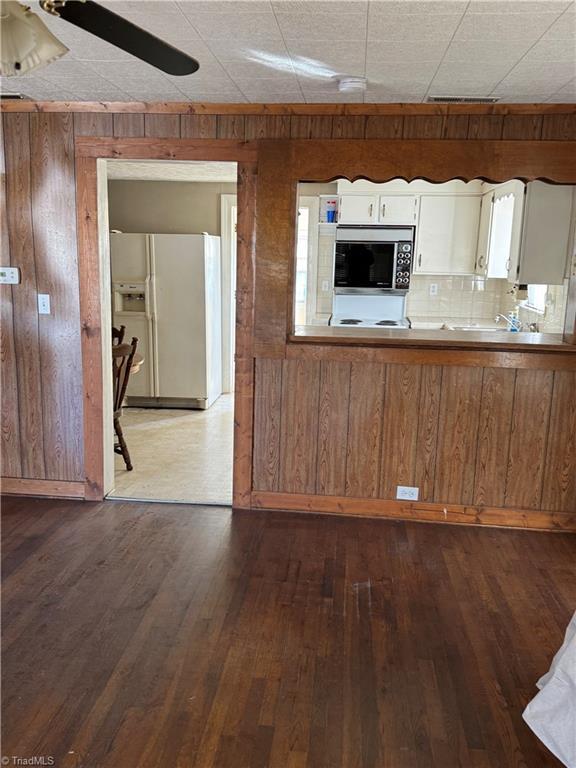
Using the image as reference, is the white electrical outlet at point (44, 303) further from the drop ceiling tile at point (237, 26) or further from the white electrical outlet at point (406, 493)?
the white electrical outlet at point (406, 493)

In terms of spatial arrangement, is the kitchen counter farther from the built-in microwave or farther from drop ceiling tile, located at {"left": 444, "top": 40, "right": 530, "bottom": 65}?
the built-in microwave

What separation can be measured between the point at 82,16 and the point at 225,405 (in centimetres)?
497

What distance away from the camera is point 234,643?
7.87 feet

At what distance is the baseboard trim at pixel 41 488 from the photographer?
378cm

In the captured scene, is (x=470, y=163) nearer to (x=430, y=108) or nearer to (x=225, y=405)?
(x=430, y=108)

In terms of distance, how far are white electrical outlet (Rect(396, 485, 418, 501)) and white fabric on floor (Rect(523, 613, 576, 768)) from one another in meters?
1.60

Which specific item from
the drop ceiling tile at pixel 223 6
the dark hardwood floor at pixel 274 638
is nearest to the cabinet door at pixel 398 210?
the dark hardwood floor at pixel 274 638

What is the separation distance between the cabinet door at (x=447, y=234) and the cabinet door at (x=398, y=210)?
7 centimetres

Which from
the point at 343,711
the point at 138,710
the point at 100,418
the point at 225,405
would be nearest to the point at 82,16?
the point at 138,710

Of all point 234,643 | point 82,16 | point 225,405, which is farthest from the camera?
point 225,405

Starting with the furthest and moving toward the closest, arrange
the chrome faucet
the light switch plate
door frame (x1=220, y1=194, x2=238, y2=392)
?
1. door frame (x1=220, y1=194, x2=238, y2=392)
2. the chrome faucet
3. the light switch plate

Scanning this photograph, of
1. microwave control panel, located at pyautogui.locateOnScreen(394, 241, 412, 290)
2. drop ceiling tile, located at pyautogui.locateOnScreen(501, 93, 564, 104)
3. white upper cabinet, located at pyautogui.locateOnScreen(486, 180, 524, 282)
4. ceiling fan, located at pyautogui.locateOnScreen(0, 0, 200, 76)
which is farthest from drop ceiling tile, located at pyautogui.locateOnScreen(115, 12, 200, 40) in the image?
microwave control panel, located at pyautogui.locateOnScreen(394, 241, 412, 290)

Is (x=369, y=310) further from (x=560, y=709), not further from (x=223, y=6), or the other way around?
(x=560, y=709)

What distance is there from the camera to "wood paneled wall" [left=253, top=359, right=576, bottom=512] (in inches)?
135
